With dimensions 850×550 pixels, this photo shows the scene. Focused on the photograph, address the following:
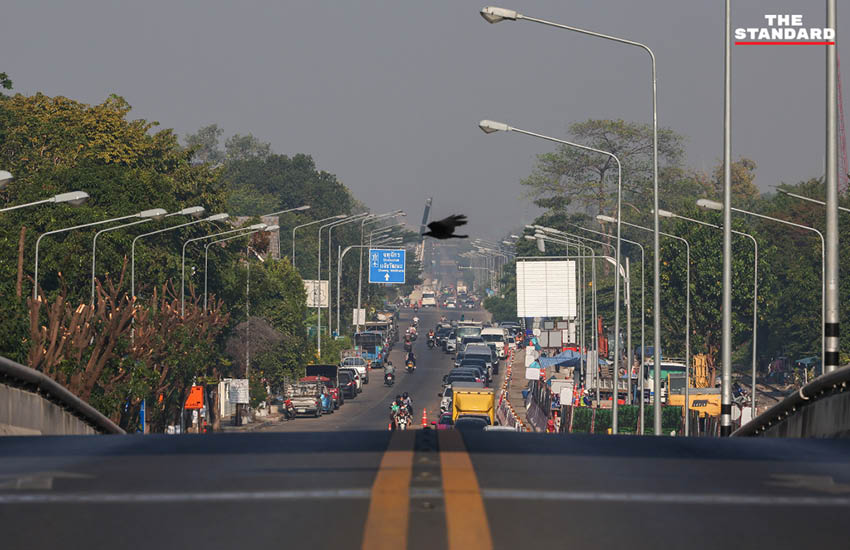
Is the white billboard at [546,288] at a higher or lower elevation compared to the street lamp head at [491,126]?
lower

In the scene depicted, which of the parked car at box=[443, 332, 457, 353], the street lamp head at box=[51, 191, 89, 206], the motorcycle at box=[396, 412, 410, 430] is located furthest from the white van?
the street lamp head at box=[51, 191, 89, 206]

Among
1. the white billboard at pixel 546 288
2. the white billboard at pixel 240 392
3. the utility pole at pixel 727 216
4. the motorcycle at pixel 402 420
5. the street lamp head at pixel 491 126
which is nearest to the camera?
the utility pole at pixel 727 216

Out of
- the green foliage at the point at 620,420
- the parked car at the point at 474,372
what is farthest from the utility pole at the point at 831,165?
the parked car at the point at 474,372

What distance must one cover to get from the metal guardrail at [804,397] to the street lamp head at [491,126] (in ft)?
82.1

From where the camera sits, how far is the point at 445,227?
2969 cm

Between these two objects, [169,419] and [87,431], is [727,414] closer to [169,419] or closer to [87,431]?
[87,431]

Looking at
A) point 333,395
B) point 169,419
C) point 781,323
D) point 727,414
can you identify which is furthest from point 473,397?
point 781,323

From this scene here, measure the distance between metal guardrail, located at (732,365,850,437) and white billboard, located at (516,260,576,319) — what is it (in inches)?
3121

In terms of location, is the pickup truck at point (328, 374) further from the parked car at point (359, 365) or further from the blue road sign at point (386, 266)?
the blue road sign at point (386, 266)

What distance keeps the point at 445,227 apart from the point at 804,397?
14013 millimetres

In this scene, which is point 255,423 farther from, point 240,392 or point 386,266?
point 386,266

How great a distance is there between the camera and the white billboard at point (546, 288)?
9875 cm

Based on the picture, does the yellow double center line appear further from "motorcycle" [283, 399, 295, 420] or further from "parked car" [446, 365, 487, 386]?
"parked car" [446, 365, 487, 386]

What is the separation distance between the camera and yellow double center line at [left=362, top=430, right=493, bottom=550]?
19.0ft
